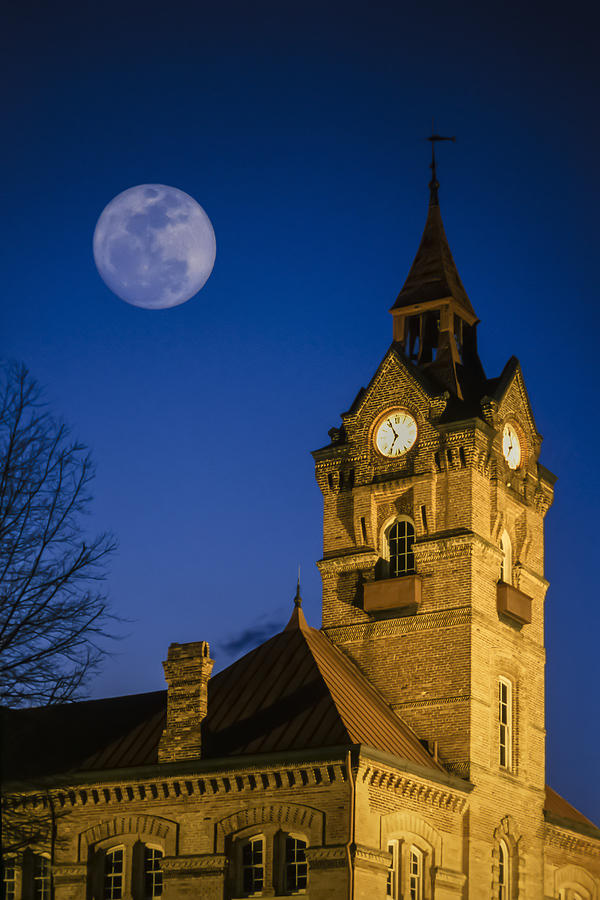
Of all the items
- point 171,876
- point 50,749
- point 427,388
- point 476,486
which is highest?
point 427,388

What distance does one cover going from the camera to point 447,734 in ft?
128

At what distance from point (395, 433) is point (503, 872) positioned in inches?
517

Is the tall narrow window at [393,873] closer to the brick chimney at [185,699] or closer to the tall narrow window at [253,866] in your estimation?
the tall narrow window at [253,866]

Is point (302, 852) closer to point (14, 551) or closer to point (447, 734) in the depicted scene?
point (447, 734)

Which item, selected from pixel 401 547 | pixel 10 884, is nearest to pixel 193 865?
pixel 10 884

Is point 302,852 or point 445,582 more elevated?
point 445,582

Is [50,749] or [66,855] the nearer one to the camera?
[66,855]

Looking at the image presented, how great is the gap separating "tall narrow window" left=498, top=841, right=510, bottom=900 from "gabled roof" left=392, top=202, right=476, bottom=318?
1715 cm

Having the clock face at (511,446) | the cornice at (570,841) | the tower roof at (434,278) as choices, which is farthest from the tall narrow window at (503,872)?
the tower roof at (434,278)

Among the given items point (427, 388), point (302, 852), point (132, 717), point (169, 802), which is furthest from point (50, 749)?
point (427, 388)

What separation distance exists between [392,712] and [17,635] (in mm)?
16632

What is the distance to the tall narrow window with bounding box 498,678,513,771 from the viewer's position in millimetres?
41094

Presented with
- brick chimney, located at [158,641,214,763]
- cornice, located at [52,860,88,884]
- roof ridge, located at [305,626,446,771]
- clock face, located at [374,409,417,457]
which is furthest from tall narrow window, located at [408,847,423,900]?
clock face, located at [374,409,417,457]

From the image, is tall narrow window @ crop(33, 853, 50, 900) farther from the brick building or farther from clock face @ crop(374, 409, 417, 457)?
clock face @ crop(374, 409, 417, 457)
